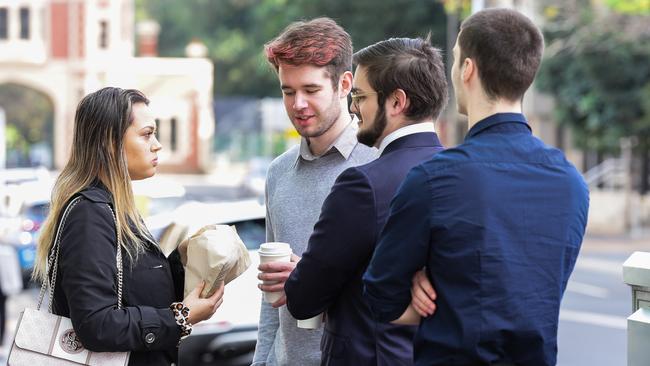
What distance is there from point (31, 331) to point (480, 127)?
1535 millimetres

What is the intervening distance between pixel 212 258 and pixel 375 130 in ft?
2.19

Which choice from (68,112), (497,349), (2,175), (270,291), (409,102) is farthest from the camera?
(68,112)

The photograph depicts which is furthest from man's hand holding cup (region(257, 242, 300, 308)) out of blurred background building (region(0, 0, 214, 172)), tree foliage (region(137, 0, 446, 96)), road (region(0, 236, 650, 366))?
blurred background building (region(0, 0, 214, 172))

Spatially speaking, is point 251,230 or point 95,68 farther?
point 95,68

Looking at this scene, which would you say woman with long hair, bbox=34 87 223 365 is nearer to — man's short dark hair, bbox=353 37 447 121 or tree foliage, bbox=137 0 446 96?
man's short dark hair, bbox=353 37 447 121

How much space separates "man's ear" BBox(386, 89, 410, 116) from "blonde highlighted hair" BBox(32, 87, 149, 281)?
88cm

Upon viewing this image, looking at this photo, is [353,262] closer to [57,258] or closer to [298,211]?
[298,211]

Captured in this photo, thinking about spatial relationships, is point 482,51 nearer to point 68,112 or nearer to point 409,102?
point 409,102

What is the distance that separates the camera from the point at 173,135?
59.7 m

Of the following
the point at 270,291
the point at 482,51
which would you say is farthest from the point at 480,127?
the point at 270,291

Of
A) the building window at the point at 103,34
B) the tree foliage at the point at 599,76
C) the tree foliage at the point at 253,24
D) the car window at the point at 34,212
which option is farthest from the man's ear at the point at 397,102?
the building window at the point at 103,34

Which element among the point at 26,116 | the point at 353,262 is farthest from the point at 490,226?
the point at 26,116

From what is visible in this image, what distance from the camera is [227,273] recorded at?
3.30 metres

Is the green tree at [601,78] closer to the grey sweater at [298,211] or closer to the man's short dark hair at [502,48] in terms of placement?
the grey sweater at [298,211]
